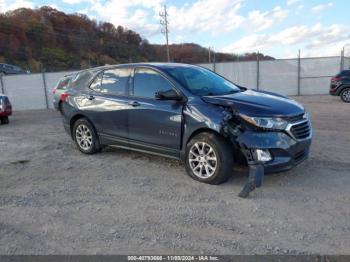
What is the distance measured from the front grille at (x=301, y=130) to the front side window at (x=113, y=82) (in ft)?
9.21

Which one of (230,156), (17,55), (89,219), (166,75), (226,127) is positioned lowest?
(89,219)

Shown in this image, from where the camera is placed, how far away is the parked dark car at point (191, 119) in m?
4.43

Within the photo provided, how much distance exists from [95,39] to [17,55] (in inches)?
596

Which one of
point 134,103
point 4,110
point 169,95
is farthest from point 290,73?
point 169,95

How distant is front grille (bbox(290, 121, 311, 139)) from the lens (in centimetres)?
455

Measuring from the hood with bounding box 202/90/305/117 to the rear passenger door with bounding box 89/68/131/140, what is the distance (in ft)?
5.34

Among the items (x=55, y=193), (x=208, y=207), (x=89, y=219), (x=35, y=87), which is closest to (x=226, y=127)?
(x=208, y=207)

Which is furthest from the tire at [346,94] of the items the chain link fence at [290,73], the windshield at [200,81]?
the windshield at [200,81]

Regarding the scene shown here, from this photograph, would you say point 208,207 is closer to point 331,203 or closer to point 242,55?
point 331,203

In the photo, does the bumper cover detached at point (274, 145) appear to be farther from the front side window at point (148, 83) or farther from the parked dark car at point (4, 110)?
the parked dark car at point (4, 110)

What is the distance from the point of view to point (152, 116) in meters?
5.28

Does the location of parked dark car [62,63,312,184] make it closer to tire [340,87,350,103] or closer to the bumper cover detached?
the bumper cover detached

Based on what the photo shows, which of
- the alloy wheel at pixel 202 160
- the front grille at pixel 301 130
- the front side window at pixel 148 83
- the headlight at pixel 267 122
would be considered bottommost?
the alloy wheel at pixel 202 160

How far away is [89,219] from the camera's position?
386 centimetres
